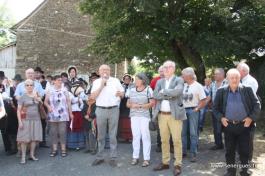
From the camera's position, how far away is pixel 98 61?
2472 cm

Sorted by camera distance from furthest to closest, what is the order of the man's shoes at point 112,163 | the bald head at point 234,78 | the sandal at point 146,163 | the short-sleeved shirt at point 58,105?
1. the short-sleeved shirt at point 58,105
2. the man's shoes at point 112,163
3. the sandal at point 146,163
4. the bald head at point 234,78

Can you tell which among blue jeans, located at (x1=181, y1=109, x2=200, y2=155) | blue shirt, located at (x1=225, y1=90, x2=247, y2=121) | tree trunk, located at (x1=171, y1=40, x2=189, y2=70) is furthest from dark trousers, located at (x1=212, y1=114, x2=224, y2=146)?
tree trunk, located at (x1=171, y1=40, x2=189, y2=70)

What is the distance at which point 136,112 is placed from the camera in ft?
25.2

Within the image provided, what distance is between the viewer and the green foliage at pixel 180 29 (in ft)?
42.5

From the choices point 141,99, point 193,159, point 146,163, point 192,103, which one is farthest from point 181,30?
point 146,163

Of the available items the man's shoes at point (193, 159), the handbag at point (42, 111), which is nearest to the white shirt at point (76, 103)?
the handbag at point (42, 111)

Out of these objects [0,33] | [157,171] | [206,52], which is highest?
[0,33]

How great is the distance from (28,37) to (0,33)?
25765 mm

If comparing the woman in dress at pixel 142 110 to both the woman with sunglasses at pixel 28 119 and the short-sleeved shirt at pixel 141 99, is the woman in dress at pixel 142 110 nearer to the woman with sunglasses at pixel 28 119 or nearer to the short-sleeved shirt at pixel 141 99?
the short-sleeved shirt at pixel 141 99

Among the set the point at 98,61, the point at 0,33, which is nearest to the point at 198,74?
the point at 98,61

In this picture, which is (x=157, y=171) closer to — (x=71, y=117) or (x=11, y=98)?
(x=71, y=117)

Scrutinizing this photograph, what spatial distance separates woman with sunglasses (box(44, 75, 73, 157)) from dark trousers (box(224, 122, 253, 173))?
356 centimetres

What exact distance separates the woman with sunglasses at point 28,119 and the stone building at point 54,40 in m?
16.5

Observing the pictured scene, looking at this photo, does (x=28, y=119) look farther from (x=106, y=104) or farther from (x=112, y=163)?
(x=112, y=163)
